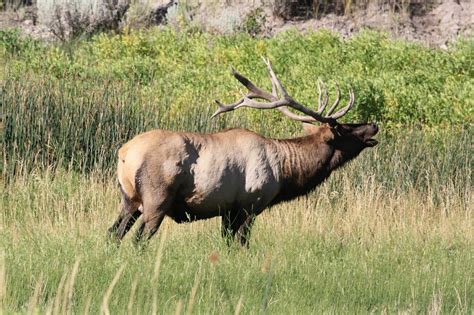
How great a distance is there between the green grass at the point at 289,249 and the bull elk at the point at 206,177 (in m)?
0.24

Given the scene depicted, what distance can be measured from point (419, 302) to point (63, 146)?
646 cm

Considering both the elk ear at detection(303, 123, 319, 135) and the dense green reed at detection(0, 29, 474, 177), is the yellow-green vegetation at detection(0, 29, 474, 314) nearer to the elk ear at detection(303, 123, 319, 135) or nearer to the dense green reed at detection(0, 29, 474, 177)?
the dense green reed at detection(0, 29, 474, 177)

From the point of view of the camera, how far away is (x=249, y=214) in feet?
29.7

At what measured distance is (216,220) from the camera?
10180 mm

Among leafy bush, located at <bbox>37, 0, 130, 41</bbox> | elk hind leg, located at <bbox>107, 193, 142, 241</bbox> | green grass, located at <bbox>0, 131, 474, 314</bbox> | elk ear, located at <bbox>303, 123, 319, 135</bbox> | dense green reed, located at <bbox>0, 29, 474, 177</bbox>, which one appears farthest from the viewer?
leafy bush, located at <bbox>37, 0, 130, 41</bbox>

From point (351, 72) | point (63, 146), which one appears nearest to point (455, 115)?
point (351, 72)

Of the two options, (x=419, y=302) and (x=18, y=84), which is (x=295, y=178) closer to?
(x=419, y=302)

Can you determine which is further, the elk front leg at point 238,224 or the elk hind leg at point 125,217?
the elk front leg at point 238,224

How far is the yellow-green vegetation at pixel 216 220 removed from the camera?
6.71 meters

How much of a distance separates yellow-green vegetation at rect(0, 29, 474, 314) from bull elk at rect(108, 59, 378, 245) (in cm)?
27

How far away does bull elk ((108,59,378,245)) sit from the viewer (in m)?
8.51

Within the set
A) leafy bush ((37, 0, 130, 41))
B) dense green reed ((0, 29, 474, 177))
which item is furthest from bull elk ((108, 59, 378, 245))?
leafy bush ((37, 0, 130, 41))

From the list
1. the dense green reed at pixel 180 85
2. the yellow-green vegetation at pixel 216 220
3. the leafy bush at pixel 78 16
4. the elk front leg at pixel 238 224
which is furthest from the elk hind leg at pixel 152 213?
the leafy bush at pixel 78 16

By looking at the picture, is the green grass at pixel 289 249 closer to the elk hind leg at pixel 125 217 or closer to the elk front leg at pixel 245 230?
the elk front leg at pixel 245 230
